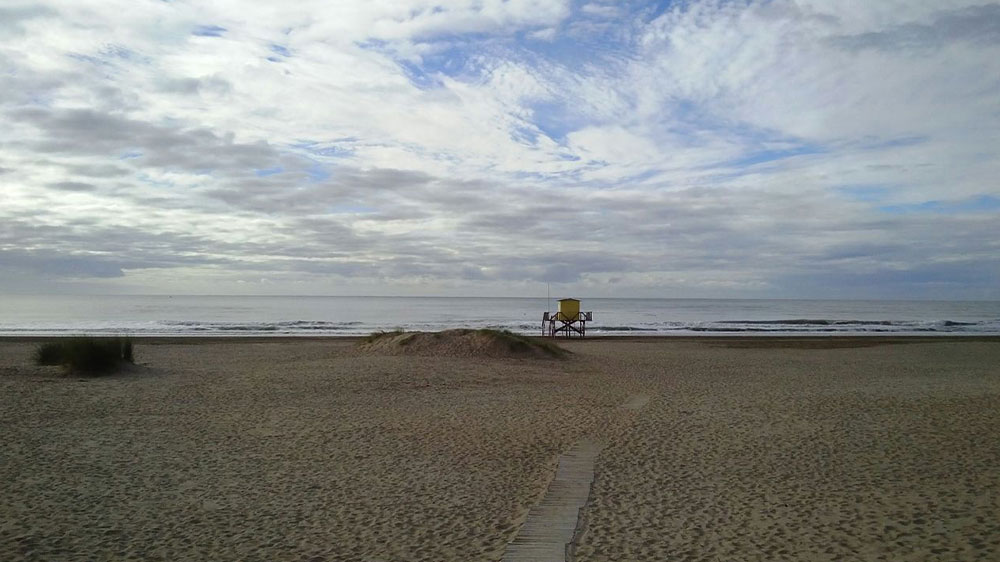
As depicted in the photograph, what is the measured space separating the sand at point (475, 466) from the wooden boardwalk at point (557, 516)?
0.40 feet

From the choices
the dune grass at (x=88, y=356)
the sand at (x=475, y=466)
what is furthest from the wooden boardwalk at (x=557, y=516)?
the dune grass at (x=88, y=356)

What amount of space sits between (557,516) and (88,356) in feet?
42.5

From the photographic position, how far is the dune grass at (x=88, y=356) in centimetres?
1481

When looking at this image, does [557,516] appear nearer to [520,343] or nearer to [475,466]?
[475,466]

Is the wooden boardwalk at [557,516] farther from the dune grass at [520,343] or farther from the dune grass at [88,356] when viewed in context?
the dune grass at [520,343]

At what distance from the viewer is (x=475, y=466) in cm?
765

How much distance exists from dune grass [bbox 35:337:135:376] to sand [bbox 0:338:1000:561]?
0.51 m

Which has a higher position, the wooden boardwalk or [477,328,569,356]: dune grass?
[477,328,569,356]: dune grass

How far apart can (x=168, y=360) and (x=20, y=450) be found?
11643 mm

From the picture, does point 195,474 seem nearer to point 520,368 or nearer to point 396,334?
point 520,368

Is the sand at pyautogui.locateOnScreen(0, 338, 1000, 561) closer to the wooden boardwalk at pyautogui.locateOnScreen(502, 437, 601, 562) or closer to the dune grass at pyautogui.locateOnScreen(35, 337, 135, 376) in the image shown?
the wooden boardwalk at pyautogui.locateOnScreen(502, 437, 601, 562)

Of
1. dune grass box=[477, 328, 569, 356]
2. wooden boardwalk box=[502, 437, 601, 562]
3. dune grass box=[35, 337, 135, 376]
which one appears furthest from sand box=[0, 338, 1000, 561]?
dune grass box=[477, 328, 569, 356]

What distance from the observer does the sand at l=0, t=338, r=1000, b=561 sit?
5.29m

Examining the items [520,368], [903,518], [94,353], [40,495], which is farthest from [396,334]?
[903,518]
